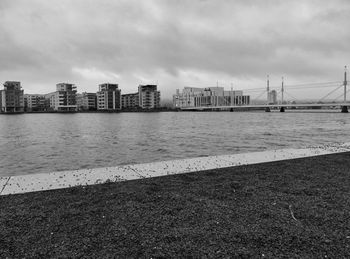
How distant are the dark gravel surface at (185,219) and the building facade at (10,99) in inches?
8219

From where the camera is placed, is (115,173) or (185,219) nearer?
(185,219)

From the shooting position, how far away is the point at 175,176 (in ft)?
25.8

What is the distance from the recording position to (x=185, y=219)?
4.84 meters

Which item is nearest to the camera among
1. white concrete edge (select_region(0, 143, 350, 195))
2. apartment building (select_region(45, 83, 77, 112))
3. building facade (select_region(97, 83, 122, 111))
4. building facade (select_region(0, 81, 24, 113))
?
white concrete edge (select_region(0, 143, 350, 195))

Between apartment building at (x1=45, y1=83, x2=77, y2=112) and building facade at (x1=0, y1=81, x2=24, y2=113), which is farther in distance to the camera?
apartment building at (x1=45, y1=83, x2=77, y2=112)

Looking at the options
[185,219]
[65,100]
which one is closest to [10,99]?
[65,100]

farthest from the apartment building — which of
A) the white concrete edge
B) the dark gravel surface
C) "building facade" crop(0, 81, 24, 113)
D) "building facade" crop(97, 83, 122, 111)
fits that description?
the dark gravel surface

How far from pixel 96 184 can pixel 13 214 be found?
7.25ft

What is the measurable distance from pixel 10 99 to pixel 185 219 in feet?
698

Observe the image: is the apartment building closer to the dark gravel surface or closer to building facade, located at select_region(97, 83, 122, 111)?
building facade, located at select_region(97, 83, 122, 111)

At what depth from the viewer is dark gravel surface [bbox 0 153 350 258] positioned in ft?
12.7

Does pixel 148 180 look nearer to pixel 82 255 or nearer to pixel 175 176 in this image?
pixel 175 176

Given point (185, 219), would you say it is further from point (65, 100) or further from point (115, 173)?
point (65, 100)

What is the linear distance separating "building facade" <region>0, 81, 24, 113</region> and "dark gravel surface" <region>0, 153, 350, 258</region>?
209m
